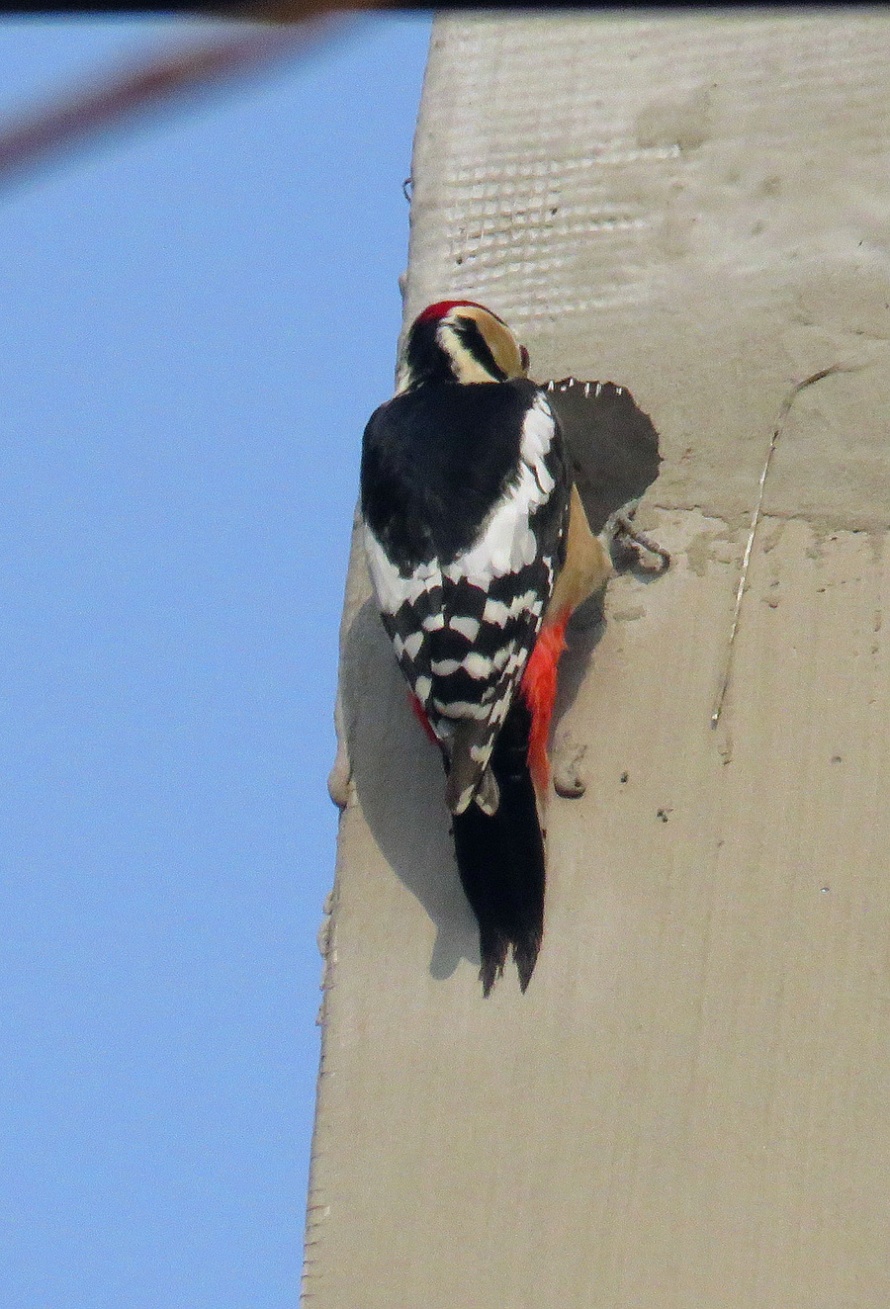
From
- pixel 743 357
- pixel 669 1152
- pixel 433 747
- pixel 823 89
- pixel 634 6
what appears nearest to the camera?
pixel 634 6

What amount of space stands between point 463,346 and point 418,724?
2.64ft

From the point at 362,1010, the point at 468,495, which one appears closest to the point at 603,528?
the point at 468,495

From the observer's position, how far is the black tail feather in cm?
289

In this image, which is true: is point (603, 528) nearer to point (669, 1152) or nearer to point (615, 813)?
point (615, 813)

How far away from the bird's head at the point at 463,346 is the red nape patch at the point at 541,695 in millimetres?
674

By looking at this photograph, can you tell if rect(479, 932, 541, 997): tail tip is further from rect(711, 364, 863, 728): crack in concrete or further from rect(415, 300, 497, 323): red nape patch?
rect(415, 300, 497, 323): red nape patch

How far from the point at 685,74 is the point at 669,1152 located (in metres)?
2.30

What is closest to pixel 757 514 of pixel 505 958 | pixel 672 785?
pixel 672 785

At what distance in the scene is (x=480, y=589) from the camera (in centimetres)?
291

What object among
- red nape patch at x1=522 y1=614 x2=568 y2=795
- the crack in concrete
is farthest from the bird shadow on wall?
the crack in concrete

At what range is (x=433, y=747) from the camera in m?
3.19

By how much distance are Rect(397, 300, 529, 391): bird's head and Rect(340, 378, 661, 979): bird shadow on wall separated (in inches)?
4.8

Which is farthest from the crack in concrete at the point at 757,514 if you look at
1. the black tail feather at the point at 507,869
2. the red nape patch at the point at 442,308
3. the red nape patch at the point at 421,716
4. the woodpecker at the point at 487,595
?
the red nape patch at the point at 442,308

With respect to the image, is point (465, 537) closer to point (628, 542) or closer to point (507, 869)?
point (628, 542)
